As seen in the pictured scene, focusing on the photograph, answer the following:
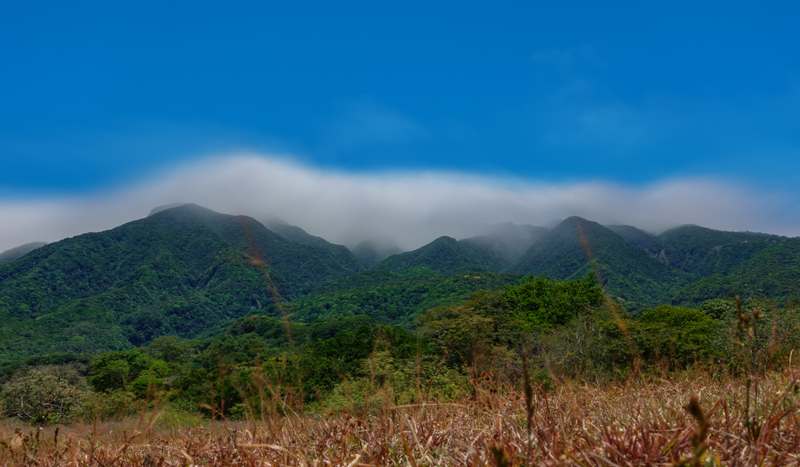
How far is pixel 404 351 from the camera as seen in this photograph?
33406 millimetres

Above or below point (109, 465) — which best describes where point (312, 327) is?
below

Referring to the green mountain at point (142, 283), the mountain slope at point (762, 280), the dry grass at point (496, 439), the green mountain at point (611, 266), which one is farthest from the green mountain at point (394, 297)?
the dry grass at point (496, 439)

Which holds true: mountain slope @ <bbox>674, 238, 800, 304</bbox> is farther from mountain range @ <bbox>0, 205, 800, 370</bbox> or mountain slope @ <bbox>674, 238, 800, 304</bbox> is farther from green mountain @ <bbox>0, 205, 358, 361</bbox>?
green mountain @ <bbox>0, 205, 358, 361</bbox>

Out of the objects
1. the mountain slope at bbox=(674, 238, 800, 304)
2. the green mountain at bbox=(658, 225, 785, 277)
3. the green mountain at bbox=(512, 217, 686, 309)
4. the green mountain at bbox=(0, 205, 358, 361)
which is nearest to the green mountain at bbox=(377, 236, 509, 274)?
the green mountain at bbox=(512, 217, 686, 309)

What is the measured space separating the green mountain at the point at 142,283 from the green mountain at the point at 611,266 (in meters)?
58.2

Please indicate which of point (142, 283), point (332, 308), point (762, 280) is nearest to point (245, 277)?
point (142, 283)

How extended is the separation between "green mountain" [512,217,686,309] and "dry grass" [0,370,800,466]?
78.7m

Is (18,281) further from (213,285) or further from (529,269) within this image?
(529,269)

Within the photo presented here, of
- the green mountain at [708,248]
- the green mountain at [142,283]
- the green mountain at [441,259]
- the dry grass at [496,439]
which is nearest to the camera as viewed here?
the dry grass at [496,439]

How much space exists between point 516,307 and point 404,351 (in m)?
17.1

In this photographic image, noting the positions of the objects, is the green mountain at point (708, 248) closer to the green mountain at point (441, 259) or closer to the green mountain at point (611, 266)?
the green mountain at point (611, 266)

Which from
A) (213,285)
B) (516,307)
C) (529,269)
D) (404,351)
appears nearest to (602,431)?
(404,351)

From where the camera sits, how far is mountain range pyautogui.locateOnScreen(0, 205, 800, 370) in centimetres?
9412

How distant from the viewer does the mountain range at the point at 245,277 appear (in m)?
94.1
